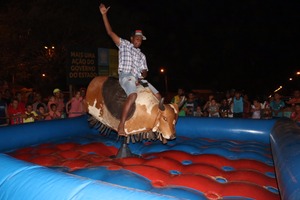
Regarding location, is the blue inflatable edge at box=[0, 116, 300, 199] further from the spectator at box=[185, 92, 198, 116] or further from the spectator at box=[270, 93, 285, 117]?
the spectator at box=[185, 92, 198, 116]

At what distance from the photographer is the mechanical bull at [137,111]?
3607 millimetres

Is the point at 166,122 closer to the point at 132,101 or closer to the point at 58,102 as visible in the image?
the point at 132,101

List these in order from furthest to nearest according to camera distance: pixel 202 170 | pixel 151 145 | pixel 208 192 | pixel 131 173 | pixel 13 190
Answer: pixel 151 145, pixel 202 170, pixel 131 173, pixel 208 192, pixel 13 190

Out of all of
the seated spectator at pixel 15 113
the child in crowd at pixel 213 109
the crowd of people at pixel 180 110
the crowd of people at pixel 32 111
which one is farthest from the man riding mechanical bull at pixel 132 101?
the child in crowd at pixel 213 109

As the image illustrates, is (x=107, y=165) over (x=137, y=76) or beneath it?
beneath

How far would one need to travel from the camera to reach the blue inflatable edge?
5.82ft

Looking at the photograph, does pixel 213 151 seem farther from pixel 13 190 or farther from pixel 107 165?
pixel 13 190

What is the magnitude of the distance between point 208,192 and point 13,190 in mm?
1790

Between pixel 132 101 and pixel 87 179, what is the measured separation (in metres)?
1.70

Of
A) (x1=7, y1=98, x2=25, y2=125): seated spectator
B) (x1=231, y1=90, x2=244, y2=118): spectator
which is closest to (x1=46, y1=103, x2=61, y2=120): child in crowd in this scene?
(x1=7, y1=98, x2=25, y2=125): seated spectator

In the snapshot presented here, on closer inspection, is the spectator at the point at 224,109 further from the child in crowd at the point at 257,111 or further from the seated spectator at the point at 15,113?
the seated spectator at the point at 15,113

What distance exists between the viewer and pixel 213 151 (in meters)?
4.00

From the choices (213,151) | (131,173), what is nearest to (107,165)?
(131,173)

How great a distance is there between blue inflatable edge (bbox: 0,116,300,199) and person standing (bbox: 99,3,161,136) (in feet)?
5.02
